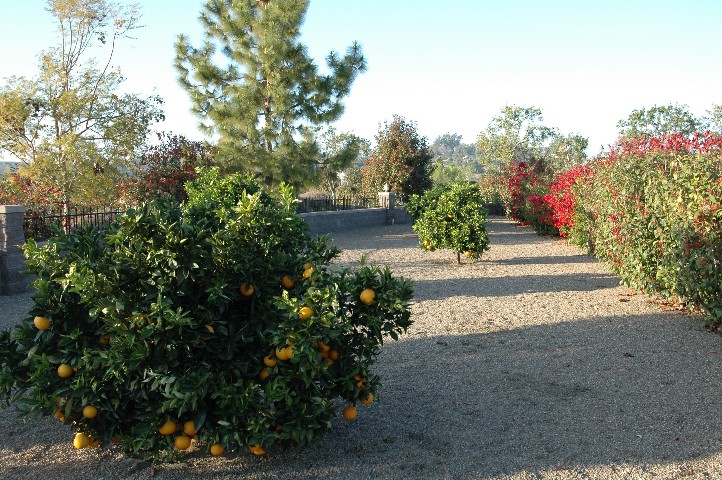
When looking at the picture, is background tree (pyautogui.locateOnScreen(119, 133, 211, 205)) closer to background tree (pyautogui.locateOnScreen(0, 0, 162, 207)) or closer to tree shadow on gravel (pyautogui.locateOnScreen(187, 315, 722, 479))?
background tree (pyautogui.locateOnScreen(0, 0, 162, 207))

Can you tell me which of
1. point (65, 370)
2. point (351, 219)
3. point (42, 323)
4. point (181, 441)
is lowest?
point (181, 441)

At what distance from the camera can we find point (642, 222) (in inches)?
294

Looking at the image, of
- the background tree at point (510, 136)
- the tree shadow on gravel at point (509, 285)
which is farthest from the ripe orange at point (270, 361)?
the background tree at point (510, 136)

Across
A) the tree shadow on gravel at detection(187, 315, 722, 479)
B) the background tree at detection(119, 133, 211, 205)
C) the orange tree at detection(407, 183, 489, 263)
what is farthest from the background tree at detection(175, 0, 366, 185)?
the tree shadow on gravel at detection(187, 315, 722, 479)

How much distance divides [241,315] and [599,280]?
8.04 metres

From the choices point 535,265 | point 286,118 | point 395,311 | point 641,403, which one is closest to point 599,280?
point 535,265

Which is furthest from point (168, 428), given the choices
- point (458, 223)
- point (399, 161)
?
point (399, 161)

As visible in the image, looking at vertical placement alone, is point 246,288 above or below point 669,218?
below

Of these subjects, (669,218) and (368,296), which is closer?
(368,296)

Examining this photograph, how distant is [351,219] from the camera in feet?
68.1

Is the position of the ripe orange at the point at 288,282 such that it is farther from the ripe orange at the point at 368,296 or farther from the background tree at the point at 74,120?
the background tree at the point at 74,120

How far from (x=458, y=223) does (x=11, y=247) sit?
6993mm

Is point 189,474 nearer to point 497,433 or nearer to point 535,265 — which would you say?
point 497,433

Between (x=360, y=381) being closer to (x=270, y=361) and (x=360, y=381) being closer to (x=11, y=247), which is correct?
(x=270, y=361)
